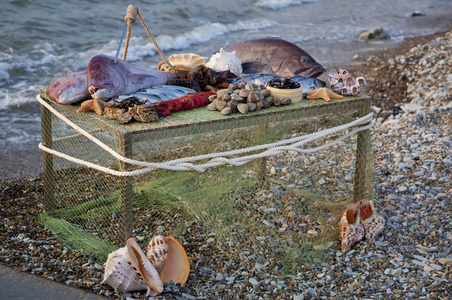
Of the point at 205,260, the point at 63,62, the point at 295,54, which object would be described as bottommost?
the point at 205,260

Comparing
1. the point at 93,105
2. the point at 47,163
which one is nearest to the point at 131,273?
the point at 93,105

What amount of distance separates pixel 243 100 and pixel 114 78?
36.5 inches

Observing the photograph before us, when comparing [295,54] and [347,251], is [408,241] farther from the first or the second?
[295,54]

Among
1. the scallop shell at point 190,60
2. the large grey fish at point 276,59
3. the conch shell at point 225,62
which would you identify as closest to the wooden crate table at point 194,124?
the large grey fish at point 276,59

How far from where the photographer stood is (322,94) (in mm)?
3799

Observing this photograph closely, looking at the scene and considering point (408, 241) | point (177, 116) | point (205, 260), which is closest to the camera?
point (177, 116)

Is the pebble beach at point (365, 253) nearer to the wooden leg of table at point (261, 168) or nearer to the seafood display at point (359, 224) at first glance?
the seafood display at point (359, 224)

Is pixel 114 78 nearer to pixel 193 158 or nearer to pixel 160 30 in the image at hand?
pixel 193 158

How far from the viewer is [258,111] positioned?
3500 millimetres

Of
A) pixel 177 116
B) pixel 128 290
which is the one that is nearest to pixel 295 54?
pixel 177 116

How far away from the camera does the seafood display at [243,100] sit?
3.40 meters

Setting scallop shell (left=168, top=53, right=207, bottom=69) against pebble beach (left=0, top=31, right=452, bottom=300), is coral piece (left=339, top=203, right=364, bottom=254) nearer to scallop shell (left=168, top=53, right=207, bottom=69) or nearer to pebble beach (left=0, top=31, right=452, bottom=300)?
pebble beach (left=0, top=31, right=452, bottom=300)

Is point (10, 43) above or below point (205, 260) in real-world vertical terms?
above

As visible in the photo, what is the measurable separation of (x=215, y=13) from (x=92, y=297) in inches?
524
